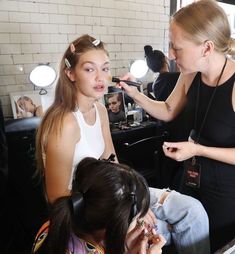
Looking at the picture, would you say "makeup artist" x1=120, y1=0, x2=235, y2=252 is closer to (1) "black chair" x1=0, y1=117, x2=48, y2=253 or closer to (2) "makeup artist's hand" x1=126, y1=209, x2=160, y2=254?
(2) "makeup artist's hand" x1=126, y1=209, x2=160, y2=254

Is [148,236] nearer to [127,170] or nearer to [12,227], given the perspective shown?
[127,170]

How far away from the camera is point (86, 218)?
0.84 metres

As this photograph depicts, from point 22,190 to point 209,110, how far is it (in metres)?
1.44

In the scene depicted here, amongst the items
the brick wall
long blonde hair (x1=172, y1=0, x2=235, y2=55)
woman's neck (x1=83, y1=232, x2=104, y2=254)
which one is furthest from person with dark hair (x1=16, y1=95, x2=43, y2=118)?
woman's neck (x1=83, y1=232, x2=104, y2=254)

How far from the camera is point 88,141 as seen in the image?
137 cm

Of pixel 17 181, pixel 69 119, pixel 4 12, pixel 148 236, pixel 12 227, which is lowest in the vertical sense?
pixel 12 227

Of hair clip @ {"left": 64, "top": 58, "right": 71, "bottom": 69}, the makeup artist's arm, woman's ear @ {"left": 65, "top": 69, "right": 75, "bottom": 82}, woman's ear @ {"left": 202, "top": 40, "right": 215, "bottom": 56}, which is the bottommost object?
the makeup artist's arm

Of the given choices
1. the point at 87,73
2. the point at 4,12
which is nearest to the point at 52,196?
the point at 87,73

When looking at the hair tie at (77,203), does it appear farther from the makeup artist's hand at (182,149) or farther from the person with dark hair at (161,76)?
the person with dark hair at (161,76)

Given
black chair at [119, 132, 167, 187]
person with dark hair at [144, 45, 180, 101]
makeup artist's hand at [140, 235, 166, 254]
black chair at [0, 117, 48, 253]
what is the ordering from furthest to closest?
black chair at [119, 132, 167, 187]
person with dark hair at [144, 45, 180, 101]
black chair at [0, 117, 48, 253]
makeup artist's hand at [140, 235, 166, 254]

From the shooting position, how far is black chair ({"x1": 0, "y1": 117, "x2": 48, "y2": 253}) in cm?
193

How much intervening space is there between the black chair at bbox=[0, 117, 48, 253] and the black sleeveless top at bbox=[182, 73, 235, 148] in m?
1.13

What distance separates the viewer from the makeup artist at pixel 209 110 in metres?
1.19

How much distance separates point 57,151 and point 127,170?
398 millimetres
